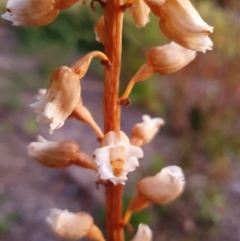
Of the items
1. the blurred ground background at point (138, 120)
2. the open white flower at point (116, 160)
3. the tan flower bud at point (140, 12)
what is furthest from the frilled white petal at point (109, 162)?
the blurred ground background at point (138, 120)

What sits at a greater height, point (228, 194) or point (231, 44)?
point (231, 44)

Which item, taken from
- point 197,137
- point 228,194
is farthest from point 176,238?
point 197,137

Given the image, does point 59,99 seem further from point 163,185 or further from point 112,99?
point 163,185

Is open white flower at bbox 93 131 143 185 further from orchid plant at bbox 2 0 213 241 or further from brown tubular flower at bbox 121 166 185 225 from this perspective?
brown tubular flower at bbox 121 166 185 225

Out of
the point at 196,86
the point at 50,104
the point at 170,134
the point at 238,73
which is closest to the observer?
the point at 50,104

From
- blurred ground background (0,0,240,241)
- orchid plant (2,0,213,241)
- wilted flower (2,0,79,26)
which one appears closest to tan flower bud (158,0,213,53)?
orchid plant (2,0,213,241)

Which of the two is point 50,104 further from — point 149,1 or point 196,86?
point 196,86
